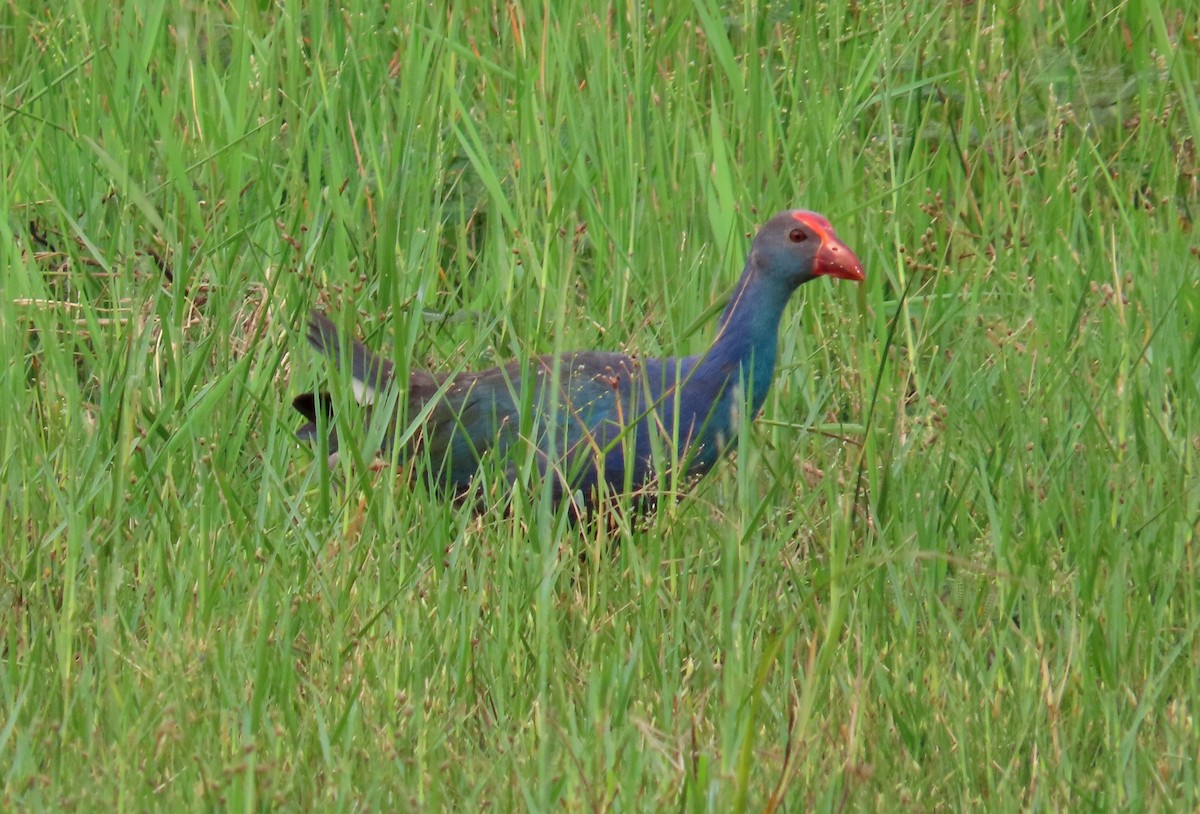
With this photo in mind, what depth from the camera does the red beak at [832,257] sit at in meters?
4.06

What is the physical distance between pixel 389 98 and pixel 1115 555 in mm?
2490

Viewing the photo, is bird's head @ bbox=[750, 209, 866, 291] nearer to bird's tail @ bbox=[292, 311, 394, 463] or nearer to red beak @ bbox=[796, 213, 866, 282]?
red beak @ bbox=[796, 213, 866, 282]

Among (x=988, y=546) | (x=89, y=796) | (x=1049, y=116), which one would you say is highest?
(x=1049, y=116)

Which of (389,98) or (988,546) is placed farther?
(389,98)

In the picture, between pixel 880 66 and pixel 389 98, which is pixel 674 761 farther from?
pixel 880 66

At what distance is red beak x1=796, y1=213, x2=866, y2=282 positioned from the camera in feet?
13.3

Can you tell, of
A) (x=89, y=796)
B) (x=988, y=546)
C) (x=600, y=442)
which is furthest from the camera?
(x=600, y=442)

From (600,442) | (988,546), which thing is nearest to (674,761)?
(988,546)

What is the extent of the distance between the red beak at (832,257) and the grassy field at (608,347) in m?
0.20

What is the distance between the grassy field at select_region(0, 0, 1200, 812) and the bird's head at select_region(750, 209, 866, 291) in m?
0.20

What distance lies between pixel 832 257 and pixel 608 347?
603 millimetres

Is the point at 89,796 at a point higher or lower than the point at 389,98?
lower

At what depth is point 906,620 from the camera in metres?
2.93

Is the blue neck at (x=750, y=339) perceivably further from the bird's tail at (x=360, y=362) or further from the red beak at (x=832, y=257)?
the bird's tail at (x=360, y=362)
